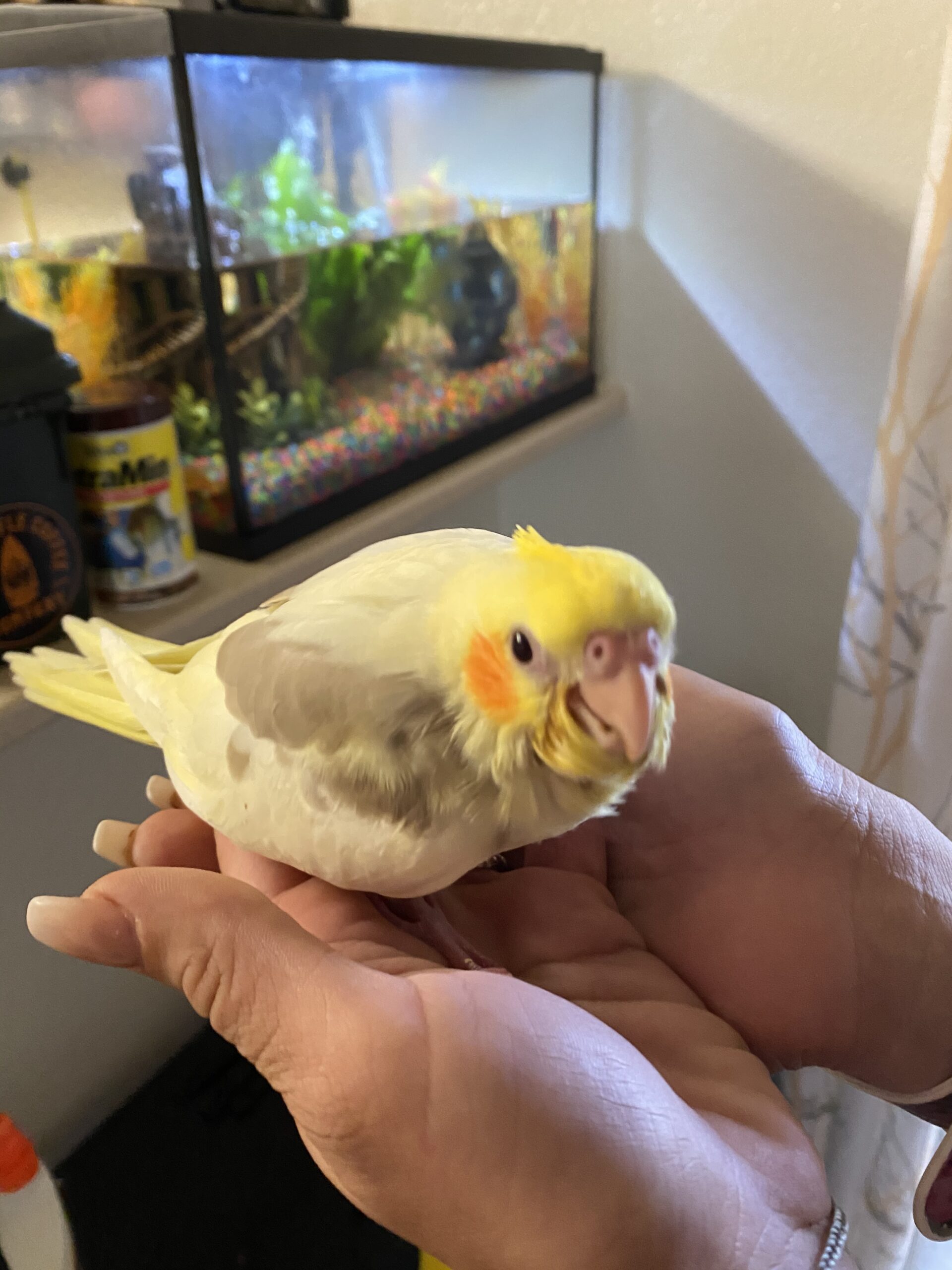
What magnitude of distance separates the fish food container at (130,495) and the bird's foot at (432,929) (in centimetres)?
35

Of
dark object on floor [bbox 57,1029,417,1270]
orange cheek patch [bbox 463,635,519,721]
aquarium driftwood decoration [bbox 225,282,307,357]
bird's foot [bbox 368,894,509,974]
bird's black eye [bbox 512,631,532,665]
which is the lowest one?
dark object on floor [bbox 57,1029,417,1270]

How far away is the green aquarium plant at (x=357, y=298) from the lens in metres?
0.91

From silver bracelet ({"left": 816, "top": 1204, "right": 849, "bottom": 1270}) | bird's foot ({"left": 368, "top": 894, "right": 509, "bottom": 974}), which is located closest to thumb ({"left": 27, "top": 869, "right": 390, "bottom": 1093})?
bird's foot ({"left": 368, "top": 894, "right": 509, "bottom": 974})

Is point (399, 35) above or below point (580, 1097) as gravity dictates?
above

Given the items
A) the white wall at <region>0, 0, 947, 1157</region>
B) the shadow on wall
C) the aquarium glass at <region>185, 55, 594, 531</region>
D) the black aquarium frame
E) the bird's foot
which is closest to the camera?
the bird's foot

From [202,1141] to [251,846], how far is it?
554 millimetres

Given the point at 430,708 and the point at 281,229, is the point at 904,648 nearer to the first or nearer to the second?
the point at 430,708

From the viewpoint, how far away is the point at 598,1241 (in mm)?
425

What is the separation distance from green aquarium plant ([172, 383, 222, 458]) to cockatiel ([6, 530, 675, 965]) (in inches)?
12.6

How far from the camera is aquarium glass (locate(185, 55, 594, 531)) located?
82 centimetres

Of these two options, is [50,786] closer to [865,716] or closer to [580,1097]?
[580,1097]

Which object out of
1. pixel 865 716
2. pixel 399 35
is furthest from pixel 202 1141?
pixel 399 35

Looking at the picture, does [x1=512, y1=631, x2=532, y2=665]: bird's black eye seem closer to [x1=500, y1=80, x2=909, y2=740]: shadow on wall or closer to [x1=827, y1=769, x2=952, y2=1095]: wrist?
[x1=827, y1=769, x2=952, y2=1095]: wrist

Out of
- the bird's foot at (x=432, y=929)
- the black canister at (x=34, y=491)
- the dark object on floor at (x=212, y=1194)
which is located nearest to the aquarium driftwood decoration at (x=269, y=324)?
the black canister at (x=34, y=491)
